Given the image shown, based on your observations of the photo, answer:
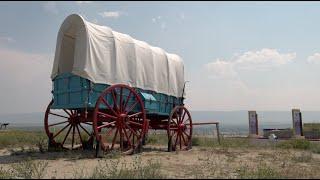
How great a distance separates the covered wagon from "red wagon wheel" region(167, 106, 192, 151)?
0.09 metres

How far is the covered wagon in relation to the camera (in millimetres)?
15727

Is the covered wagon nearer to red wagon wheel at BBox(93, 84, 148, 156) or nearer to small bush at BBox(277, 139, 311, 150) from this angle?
red wagon wheel at BBox(93, 84, 148, 156)

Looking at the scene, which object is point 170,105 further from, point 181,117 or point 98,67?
point 98,67

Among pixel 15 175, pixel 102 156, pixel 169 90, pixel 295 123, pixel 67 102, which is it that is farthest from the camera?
pixel 295 123

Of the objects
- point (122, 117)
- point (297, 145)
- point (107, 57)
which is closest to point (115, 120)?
point (122, 117)

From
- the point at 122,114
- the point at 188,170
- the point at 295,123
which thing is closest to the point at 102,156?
the point at 122,114

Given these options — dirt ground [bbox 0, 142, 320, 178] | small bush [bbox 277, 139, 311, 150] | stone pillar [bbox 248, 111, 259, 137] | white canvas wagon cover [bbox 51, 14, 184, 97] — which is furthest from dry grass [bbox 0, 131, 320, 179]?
stone pillar [bbox 248, 111, 259, 137]

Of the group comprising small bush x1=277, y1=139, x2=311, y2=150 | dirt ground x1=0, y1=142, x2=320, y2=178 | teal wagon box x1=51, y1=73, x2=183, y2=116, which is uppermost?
teal wagon box x1=51, y1=73, x2=183, y2=116

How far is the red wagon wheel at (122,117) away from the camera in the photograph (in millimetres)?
15922

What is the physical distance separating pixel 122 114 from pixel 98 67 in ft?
6.41

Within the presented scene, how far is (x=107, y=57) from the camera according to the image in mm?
16594

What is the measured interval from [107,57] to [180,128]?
5764 millimetres

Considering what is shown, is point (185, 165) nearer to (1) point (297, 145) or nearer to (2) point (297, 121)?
(1) point (297, 145)

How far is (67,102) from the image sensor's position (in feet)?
53.3
